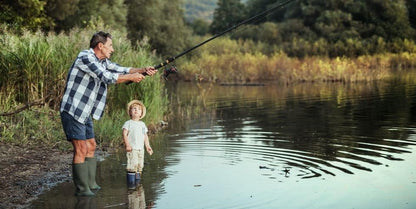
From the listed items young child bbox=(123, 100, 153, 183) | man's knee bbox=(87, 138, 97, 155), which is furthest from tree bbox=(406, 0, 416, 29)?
man's knee bbox=(87, 138, 97, 155)

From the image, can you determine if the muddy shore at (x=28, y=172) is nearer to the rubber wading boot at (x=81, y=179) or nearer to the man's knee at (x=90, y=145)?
the rubber wading boot at (x=81, y=179)

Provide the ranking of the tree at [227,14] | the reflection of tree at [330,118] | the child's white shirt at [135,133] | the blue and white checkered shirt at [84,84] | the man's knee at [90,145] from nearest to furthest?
the blue and white checkered shirt at [84,84] < the man's knee at [90,145] < the child's white shirt at [135,133] < the reflection of tree at [330,118] < the tree at [227,14]

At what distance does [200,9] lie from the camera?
179 m

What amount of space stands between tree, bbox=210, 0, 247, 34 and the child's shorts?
6057 cm

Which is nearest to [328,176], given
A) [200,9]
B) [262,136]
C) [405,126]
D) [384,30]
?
[262,136]

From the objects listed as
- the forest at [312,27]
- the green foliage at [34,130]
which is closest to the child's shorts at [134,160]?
the green foliage at [34,130]

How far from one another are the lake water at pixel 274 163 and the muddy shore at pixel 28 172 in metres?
0.25

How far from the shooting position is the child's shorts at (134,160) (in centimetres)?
838

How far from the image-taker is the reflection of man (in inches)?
289

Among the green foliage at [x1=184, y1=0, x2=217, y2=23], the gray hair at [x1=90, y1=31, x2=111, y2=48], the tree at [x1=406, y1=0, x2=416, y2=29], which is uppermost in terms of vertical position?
the green foliage at [x1=184, y1=0, x2=217, y2=23]

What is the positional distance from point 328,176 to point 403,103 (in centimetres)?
1078

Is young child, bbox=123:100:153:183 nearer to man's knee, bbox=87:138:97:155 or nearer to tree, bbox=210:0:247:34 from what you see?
man's knee, bbox=87:138:97:155

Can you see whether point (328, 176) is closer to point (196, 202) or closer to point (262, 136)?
point (196, 202)

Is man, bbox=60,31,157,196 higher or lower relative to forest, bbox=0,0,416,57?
lower
